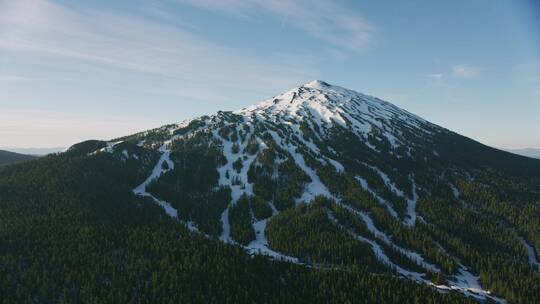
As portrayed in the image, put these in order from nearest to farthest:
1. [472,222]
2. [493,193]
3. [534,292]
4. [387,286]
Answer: [387,286]
[534,292]
[472,222]
[493,193]

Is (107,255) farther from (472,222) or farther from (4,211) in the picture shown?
(472,222)

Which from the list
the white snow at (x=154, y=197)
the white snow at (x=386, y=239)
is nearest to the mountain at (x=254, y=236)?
the white snow at (x=386, y=239)

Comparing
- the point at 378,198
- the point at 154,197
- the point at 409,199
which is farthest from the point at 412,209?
the point at 154,197

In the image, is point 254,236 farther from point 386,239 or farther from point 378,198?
point 378,198

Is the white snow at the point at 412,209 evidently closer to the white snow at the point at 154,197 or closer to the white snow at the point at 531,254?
the white snow at the point at 531,254

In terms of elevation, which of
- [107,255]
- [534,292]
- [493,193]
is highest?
[493,193]

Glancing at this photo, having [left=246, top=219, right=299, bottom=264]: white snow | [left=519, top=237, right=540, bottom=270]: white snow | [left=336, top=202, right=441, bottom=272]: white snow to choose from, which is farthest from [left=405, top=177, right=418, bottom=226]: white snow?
[left=246, top=219, right=299, bottom=264]: white snow

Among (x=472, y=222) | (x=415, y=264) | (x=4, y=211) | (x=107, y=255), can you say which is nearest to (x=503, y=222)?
(x=472, y=222)

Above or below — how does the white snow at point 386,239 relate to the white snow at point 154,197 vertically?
below
